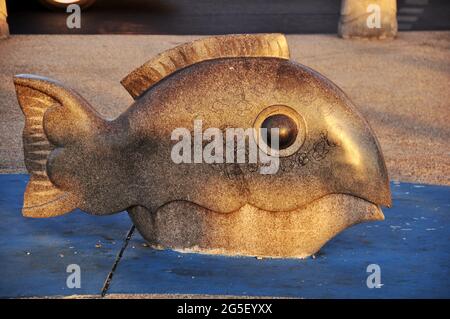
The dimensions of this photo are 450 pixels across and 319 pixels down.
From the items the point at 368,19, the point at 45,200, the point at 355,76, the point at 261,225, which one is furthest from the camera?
the point at 368,19

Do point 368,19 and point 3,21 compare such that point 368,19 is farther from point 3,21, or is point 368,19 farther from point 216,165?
point 216,165

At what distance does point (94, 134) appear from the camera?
5.49m

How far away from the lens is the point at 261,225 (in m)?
5.44

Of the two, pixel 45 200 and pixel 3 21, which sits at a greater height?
pixel 3 21

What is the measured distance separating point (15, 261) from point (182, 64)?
1.40 metres

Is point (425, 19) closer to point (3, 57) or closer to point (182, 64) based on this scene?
point (3, 57)

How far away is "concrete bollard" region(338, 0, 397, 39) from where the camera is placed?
43.3ft

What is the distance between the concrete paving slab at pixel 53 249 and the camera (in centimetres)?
505

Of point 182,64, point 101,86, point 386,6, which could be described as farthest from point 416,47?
point 182,64

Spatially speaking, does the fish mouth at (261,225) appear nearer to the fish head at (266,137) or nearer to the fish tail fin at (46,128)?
the fish head at (266,137)

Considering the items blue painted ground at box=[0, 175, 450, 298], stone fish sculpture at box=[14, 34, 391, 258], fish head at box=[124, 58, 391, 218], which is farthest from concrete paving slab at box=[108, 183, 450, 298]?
fish head at box=[124, 58, 391, 218]

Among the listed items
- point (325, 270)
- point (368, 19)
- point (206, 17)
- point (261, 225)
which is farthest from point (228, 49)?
point (206, 17)

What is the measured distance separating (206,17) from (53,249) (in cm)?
989

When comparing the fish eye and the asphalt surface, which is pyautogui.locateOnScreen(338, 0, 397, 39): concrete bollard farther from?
the fish eye
